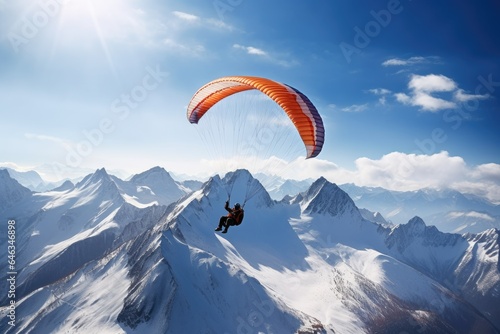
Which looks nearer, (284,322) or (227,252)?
(284,322)

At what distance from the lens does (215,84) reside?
94.1ft

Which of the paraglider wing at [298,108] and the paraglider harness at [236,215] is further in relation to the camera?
the paraglider harness at [236,215]

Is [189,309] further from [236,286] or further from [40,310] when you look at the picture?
[40,310]

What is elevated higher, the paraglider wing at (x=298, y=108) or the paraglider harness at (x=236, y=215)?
the paraglider wing at (x=298, y=108)

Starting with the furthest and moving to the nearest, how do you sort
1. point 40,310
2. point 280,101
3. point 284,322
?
point 40,310, point 284,322, point 280,101

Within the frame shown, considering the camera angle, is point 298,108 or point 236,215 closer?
point 298,108

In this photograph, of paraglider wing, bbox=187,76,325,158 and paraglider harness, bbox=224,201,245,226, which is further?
paraglider harness, bbox=224,201,245,226

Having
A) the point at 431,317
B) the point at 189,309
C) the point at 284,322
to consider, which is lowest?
the point at 189,309

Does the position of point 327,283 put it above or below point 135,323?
above

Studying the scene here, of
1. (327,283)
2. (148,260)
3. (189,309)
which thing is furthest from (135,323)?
(327,283)

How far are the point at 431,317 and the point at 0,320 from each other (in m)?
204

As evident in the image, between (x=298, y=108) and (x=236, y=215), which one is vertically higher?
(x=298, y=108)

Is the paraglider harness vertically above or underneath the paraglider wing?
underneath

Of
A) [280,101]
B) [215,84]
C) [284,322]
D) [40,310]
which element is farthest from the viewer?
[40,310]
